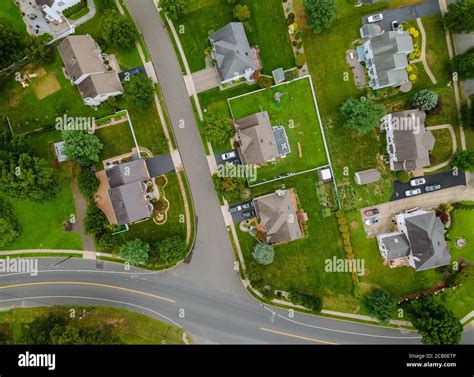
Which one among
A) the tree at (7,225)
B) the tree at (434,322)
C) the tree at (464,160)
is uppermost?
the tree at (7,225)

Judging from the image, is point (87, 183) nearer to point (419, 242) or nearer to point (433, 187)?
point (419, 242)

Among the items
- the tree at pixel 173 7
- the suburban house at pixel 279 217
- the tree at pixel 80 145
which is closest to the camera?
the tree at pixel 80 145

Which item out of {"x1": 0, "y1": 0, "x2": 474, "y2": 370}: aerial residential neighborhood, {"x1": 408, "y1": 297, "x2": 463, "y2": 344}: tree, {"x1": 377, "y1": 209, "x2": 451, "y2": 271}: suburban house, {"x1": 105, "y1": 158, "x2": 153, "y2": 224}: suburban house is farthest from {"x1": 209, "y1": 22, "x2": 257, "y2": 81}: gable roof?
{"x1": 408, "y1": 297, "x2": 463, "y2": 344}: tree

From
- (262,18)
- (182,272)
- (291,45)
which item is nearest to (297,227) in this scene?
(182,272)

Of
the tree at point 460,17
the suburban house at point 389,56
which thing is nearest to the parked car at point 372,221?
the suburban house at point 389,56

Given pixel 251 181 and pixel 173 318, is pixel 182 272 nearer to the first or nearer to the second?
pixel 173 318

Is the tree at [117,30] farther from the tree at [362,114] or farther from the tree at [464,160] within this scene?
the tree at [464,160]

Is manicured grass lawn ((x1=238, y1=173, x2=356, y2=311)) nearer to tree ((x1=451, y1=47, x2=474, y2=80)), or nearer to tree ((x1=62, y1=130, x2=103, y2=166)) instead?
tree ((x1=62, y1=130, x2=103, y2=166))
